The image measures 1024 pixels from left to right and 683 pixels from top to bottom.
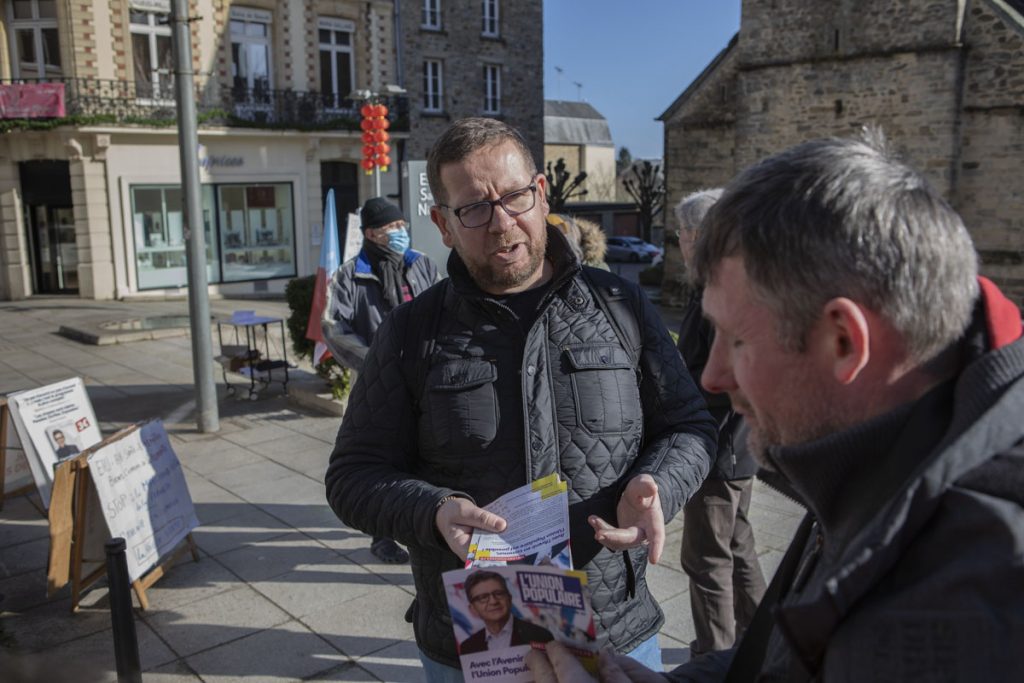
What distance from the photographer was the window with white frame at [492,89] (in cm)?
3048

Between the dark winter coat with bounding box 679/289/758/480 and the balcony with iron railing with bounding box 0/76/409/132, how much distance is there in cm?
2122

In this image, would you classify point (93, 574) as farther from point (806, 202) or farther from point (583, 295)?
point (806, 202)

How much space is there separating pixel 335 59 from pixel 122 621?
24.8 metres

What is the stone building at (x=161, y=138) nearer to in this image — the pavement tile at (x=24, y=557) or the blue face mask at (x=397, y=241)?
the pavement tile at (x=24, y=557)

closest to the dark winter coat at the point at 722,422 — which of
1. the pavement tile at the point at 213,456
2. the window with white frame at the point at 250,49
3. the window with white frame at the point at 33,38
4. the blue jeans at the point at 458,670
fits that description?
the blue jeans at the point at 458,670

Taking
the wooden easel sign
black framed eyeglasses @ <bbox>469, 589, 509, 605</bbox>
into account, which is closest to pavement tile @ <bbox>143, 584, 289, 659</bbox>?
the wooden easel sign

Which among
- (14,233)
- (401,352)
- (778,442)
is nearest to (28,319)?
(14,233)

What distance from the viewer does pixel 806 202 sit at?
1.22m

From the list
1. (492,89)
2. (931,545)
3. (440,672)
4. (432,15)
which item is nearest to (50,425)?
(440,672)

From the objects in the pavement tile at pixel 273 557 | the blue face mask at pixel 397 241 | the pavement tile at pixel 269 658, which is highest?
the blue face mask at pixel 397 241

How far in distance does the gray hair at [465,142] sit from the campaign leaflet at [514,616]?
118cm

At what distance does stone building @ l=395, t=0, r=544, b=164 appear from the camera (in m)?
28.1

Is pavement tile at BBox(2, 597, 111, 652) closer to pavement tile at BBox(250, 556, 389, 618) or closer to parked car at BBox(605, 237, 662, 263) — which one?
pavement tile at BBox(250, 556, 389, 618)

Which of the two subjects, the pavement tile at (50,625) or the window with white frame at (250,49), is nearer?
the pavement tile at (50,625)
